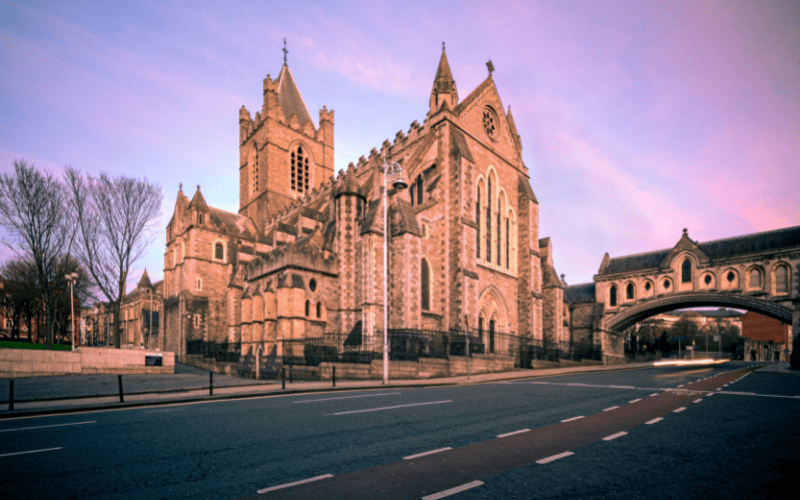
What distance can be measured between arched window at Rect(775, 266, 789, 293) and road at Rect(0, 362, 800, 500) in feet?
113

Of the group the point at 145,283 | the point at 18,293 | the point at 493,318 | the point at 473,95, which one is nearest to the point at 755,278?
the point at 493,318

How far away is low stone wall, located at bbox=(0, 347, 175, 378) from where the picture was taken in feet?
62.1

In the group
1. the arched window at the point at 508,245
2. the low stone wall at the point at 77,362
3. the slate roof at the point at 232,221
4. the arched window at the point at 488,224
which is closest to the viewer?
the low stone wall at the point at 77,362

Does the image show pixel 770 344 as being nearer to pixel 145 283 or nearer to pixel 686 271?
pixel 686 271

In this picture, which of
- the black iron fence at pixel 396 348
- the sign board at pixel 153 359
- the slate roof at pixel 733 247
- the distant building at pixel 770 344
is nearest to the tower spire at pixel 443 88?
the black iron fence at pixel 396 348

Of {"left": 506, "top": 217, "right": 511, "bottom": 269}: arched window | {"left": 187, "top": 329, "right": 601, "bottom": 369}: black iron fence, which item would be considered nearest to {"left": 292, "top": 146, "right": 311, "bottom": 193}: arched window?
{"left": 187, "top": 329, "right": 601, "bottom": 369}: black iron fence

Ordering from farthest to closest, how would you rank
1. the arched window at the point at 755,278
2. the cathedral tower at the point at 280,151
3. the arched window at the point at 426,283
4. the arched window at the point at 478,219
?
the cathedral tower at the point at 280,151 → the arched window at the point at 755,278 → the arched window at the point at 478,219 → the arched window at the point at 426,283

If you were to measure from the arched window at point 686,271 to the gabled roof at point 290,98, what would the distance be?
43.1 meters

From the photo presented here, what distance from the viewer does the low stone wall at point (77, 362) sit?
18.9 m

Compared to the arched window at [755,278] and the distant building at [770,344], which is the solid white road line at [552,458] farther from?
the distant building at [770,344]

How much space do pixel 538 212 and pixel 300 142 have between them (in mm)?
28890

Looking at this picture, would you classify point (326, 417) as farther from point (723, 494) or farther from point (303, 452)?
point (723, 494)

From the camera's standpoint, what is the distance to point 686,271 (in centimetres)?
4025

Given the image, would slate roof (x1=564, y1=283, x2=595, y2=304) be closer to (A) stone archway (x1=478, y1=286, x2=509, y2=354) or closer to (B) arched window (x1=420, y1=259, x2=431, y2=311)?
(A) stone archway (x1=478, y1=286, x2=509, y2=354)
